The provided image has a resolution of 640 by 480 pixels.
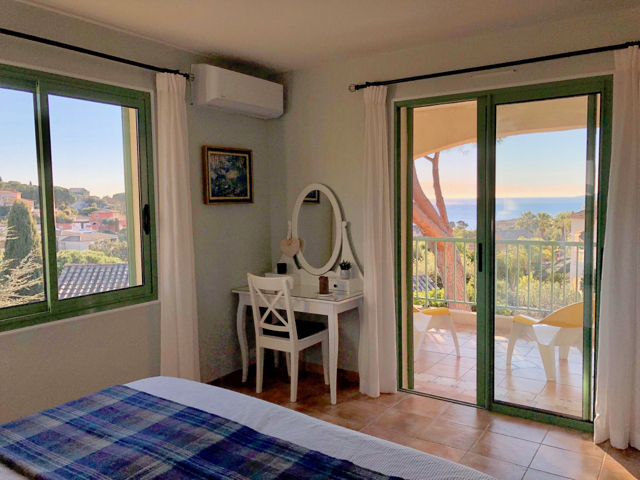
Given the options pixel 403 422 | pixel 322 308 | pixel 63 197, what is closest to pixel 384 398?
pixel 403 422

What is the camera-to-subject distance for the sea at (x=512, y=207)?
3102 millimetres

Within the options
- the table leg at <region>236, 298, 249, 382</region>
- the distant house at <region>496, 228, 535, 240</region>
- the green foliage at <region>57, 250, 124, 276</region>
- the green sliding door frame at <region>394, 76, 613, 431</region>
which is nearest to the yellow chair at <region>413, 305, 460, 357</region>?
the green sliding door frame at <region>394, 76, 613, 431</region>

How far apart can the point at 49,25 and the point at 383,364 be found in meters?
3.04

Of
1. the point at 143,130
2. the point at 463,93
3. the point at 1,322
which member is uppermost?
the point at 463,93

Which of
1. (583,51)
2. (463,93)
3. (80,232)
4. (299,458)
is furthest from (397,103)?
(299,458)

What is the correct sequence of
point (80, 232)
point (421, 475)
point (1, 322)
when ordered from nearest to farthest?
point (421, 475)
point (1, 322)
point (80, 232)

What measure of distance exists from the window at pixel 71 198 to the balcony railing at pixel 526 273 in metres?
2.22

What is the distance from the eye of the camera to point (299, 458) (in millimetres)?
1536

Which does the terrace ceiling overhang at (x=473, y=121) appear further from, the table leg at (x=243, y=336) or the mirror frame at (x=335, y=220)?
the table leg at (x=243, y=336)

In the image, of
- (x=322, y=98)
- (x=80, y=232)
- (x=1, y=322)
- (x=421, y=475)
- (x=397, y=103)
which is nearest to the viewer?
(x=421, y=475)

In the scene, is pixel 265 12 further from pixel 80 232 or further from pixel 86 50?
pixel 80 232

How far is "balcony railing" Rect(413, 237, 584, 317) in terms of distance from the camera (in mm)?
3129

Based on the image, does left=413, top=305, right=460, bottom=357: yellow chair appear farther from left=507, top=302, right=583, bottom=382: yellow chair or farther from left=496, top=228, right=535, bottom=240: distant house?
left=496, top=228, right=535, bottom=240: distant house

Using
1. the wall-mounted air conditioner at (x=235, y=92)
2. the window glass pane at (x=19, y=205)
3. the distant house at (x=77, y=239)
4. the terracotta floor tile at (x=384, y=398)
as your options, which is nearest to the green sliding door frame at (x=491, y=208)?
the terracotta floor tile at (x=384, y=398)
